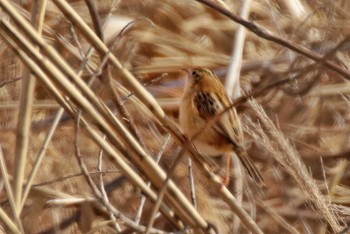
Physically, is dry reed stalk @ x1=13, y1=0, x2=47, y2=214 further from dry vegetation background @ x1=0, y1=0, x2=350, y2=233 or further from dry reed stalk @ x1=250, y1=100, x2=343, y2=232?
dry reed stalk @ x1=250, y1=100, x2=343, y2=232

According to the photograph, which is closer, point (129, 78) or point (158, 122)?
point (129, 78)

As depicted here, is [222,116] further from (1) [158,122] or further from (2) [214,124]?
(1) [158,122]

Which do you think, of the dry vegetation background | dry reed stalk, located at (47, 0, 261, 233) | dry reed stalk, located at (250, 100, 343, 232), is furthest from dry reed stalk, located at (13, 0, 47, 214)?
dry reed stalk, located at (250, 100, 343, 232)

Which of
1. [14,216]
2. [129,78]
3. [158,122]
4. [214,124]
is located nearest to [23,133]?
[14,216]

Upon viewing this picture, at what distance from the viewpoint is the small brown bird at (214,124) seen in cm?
258

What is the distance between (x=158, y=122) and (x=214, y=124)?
1.24 ft

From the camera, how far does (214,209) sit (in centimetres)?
347

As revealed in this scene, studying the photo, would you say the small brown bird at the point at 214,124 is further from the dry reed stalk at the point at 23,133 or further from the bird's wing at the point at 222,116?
the dry reed stalk at the point at 23,133

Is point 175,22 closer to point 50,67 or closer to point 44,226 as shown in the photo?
point 44,226

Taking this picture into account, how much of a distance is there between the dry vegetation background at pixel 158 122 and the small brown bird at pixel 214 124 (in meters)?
0.06

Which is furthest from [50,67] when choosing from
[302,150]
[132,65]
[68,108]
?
[132,65]

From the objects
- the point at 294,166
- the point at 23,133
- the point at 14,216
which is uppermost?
the point at 294,166

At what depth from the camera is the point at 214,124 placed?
259 cm

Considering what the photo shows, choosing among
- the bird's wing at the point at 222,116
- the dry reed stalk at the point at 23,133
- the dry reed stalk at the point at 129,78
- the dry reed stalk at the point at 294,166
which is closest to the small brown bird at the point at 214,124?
the bird's wing at the point at 222,116
